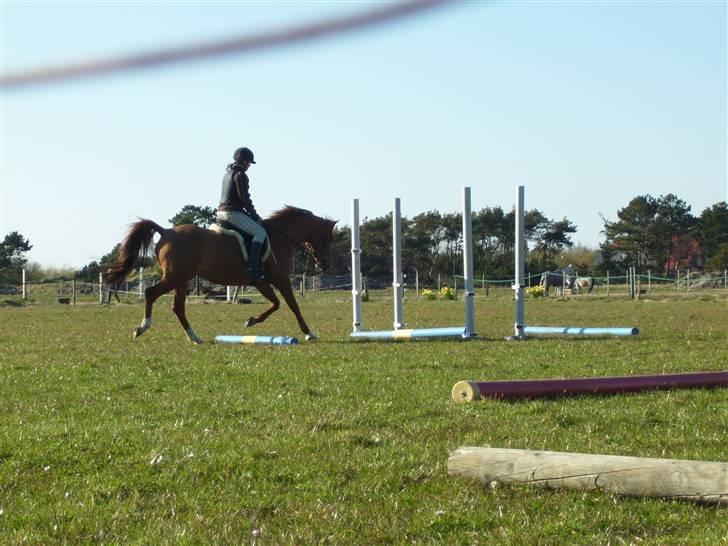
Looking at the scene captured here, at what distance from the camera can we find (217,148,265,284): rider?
1557cm

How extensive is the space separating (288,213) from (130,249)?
282cm

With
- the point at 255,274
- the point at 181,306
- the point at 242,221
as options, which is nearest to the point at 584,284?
the point at 255,274

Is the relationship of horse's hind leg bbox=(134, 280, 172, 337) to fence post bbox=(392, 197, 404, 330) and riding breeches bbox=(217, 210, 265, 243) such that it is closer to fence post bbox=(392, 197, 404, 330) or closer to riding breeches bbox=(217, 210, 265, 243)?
riding breeches bbox=(217, 210, 265, 243)

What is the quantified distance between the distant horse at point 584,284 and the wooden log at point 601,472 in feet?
161

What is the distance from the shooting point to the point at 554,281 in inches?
2489

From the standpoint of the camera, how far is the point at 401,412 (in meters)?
7.62

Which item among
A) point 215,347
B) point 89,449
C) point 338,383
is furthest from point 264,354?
point 89,449

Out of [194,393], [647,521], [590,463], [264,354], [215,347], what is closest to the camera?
[647,521]

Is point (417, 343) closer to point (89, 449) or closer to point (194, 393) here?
point (194, 393)

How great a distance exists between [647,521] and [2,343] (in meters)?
13.8

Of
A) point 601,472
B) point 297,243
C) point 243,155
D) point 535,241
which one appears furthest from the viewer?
point 535,241

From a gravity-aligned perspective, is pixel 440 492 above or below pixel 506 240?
below

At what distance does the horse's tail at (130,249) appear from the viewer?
15.6 meters

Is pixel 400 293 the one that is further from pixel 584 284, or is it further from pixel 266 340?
pixel 584 284
